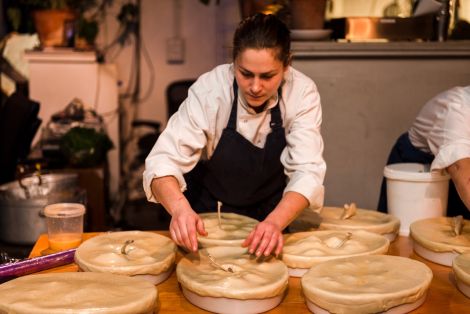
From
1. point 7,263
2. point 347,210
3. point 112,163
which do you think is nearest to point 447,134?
point 347,210

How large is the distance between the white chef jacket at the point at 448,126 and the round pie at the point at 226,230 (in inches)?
28.4

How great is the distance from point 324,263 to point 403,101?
1864 millimetres

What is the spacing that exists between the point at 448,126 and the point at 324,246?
2.55 ft

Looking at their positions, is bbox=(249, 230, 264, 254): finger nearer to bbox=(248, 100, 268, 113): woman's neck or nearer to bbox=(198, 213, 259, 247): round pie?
bbox=(198, 213, 259, 247): round pie

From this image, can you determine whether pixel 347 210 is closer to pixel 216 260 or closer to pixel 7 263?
pixel 216 260

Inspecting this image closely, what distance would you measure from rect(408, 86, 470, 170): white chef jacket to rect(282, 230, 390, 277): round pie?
17.7 inches

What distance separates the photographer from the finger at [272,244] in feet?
5.71

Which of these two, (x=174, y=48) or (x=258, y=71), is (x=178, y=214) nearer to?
(x=258, y=71)

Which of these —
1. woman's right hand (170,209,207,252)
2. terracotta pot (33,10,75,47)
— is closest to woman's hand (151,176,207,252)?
woman's right hand (170,209,207,252)

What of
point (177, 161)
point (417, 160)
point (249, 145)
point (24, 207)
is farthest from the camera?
point (24, 207)

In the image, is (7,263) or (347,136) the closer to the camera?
(7,263)

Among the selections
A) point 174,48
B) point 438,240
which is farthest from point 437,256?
point 174,48

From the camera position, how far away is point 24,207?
357cm

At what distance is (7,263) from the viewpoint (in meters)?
1.80
